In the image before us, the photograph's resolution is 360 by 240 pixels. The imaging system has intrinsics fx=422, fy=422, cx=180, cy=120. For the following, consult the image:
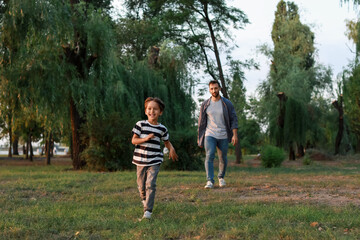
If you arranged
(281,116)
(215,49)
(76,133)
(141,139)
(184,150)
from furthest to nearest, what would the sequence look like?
(215,49)
(281,116)
(76,133)
(184,150)
(141,139)

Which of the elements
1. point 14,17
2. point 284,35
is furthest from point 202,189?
point 284,35

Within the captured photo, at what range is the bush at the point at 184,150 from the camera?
54.2 ft

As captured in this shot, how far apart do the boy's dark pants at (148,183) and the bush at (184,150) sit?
10.2m

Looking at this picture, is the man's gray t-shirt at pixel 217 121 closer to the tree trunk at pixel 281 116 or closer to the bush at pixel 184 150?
the bush at pixel 184 150

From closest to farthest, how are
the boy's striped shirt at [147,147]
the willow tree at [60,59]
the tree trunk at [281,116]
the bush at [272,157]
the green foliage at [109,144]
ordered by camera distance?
the boy's striped shirt at [147,147], the willow tree at [60,59], the green foliage at [109,144], the bush at [272,157], the tree trunk at [281,116]

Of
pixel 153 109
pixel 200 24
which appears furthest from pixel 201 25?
pixel 153 109

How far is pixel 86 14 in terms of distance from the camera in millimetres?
17781

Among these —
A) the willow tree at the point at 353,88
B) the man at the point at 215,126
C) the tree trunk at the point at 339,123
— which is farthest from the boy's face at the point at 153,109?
the tree trunk at the point at 339,123

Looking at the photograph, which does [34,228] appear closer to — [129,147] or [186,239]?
[186,239]

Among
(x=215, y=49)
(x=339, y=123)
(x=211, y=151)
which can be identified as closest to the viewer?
(x=211, y=151)

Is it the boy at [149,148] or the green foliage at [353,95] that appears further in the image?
the green foliage at [353,95]

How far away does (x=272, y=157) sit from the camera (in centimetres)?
2102

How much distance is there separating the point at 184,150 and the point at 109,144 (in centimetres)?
301

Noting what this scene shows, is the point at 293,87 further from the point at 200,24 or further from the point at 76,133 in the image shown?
the point at 76,133
